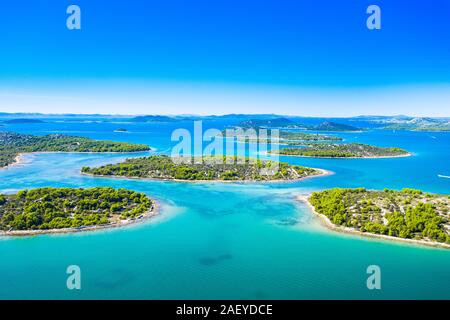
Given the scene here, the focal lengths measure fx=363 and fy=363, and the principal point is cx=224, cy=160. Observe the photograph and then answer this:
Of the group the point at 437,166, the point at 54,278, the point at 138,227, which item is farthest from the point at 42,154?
the point at 437,166

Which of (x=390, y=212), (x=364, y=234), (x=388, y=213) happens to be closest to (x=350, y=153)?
(x=390, y=212)

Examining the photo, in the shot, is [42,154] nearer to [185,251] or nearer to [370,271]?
[185,251]

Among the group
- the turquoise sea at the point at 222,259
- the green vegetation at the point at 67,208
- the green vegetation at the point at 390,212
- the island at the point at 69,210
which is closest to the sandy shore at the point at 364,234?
the green vegetation at the point at 390,212

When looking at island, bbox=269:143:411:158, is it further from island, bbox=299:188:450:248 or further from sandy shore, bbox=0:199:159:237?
sandy shore, bbox=0:199:159:237

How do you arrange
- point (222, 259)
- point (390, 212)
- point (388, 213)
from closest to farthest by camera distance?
point (222, 259)
point (388, 213)
point (390, 212)

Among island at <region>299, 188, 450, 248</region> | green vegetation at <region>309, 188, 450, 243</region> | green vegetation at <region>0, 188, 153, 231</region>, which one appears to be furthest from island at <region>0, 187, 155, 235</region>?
green vegetation at <region>309, 188, 450, 243</region>

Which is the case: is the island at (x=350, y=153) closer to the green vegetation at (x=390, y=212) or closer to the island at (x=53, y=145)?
the island at (x=53, y=145)

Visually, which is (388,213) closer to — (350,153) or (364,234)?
(364,234)
